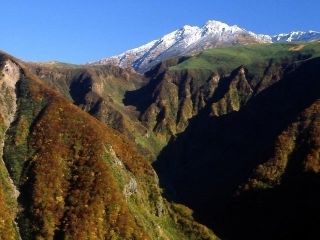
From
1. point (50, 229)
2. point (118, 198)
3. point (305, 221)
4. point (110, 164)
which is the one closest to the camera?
point (50, 229)

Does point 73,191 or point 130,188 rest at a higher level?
point 130,188

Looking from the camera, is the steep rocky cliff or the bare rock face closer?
the steep rocky cliff

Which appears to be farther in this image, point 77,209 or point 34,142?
point 34,142

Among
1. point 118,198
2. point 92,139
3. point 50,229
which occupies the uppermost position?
point 92,139

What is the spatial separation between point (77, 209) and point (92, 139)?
3255 centimetres

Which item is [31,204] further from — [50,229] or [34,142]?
[34,142]

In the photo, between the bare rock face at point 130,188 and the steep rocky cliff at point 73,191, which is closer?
the steep rocky cliff at point 73,191

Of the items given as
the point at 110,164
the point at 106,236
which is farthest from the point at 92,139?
the point at 106,236

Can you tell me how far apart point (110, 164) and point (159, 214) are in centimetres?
2334

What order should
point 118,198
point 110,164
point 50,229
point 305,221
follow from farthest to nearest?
1. point 305,221
2. point 110,164
3. point 118,198
4. point 50,229

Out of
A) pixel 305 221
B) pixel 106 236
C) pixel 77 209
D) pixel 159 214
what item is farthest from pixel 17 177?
pixel 305 221

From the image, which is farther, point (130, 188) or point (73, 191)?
point (130, 188)

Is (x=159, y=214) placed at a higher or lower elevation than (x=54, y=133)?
lower

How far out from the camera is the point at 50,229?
158 m
